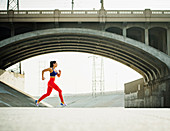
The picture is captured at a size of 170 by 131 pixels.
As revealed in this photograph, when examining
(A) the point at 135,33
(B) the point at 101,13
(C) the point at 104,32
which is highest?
(B) the point at 101,13

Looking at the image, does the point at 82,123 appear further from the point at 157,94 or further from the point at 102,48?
the point at 102,48

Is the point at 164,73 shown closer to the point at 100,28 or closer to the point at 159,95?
the point at 159,95

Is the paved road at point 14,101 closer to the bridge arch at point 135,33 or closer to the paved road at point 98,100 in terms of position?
the bridge arch at point 135,33

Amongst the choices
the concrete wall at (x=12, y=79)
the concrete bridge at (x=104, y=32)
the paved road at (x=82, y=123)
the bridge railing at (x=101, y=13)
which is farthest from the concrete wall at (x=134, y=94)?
the paved road at (x=82, y=123)

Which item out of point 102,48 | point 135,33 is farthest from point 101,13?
point 102,48

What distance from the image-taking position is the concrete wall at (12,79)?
128 feet

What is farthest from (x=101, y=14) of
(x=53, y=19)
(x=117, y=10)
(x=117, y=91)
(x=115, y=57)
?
(x=117, y=91)

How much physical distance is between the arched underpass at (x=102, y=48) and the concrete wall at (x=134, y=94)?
75.9 inches

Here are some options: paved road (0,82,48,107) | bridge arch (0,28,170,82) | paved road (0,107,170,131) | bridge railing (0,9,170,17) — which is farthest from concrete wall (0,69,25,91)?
paved road (0,107,170,131)

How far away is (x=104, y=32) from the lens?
1217 inches

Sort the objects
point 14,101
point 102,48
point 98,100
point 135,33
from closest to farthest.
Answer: point 14,101, point 135,33, point 102,48, point 98,100

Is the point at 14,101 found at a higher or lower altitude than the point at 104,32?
lower

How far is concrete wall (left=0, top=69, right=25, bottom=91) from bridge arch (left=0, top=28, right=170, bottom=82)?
118cm

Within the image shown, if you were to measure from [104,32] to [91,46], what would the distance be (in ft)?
23.0
